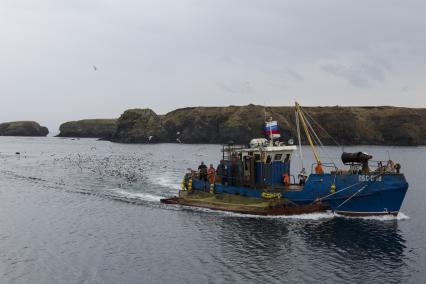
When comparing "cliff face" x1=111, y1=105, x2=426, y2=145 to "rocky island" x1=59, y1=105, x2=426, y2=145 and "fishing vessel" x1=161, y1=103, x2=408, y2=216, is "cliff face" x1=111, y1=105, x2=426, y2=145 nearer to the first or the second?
"rocky island" x1=59, y1=105, x2=426, y2=145

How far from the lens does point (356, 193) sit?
36.4m

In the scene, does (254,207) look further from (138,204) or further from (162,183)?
(162,183)

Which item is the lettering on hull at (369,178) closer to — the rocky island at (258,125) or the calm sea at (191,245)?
the calm sea at (191,245)

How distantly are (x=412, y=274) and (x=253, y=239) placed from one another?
34.3ft

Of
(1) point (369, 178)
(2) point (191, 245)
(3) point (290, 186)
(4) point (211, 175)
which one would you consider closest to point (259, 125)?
(4) point (211, 175)

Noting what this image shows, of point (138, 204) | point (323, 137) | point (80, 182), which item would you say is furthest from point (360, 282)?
point (323, 137)

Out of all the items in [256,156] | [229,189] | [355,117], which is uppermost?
[355,117]

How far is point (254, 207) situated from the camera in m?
37.9

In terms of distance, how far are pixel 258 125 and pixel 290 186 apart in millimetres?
126191

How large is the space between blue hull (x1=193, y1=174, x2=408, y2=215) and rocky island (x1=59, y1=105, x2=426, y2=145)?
120 meters

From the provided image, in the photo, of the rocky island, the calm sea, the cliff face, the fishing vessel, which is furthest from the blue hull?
the cliff face

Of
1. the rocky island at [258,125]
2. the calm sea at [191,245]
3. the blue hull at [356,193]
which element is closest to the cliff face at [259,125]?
the rocky island at [258,125]

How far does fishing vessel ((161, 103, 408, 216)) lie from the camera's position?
36.2 m

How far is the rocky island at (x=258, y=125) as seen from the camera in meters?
167
